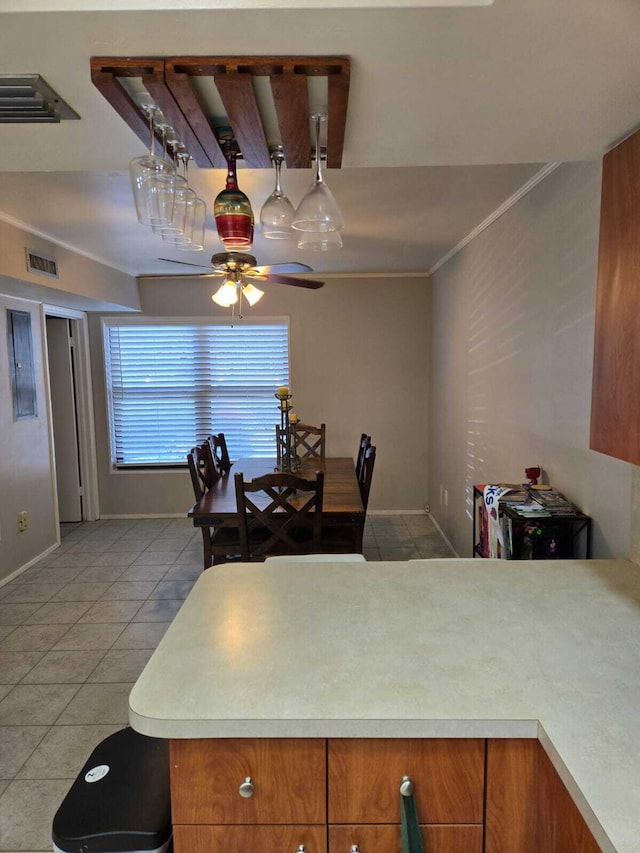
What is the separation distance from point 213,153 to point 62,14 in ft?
1.64

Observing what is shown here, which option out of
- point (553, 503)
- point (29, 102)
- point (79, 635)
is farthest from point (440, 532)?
point (29, 102)

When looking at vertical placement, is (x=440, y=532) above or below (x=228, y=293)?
below

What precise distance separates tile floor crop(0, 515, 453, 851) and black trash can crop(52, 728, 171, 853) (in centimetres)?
85

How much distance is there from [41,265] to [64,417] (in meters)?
2.11

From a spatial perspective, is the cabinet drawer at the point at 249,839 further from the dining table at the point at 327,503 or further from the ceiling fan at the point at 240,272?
the ceiling fan at the point at 240,272

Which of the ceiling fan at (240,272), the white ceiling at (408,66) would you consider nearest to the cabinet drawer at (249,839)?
the white ceiling at (408,66)

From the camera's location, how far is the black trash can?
0.97 m

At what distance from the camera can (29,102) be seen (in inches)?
43.3

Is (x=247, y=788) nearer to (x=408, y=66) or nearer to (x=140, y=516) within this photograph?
(x=408, y=66)

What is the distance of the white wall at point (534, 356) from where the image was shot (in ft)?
5.98

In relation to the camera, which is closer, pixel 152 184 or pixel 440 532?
pixel 152 184

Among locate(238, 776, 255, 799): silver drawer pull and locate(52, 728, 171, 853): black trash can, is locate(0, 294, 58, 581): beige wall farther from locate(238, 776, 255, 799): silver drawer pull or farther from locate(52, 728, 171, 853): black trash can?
locate(238, 776, 255, 799): silver drawer pull

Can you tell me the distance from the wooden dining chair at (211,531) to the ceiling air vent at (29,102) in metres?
1.94

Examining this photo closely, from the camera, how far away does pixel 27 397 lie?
3920 millimetres
